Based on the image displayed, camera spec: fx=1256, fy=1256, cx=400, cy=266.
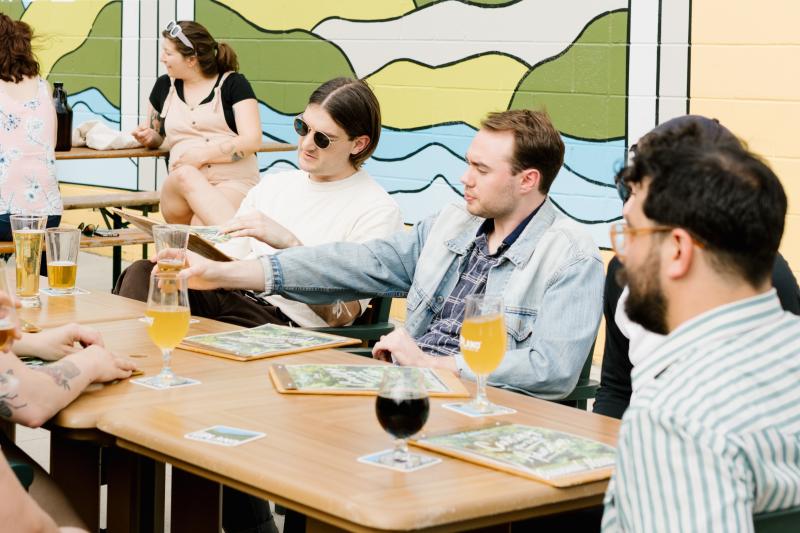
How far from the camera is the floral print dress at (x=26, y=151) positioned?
555cm

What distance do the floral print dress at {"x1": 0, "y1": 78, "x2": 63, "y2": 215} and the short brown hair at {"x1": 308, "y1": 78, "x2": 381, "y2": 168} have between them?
77.8 inches

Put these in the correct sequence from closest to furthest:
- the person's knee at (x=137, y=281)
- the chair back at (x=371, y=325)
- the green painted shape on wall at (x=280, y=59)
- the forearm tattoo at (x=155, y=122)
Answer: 1. the chair back at (x=371, y=325)
2. the person's knee at (x=137, y=281)
3. the forearm tattoo at (x=155, y=122)
4. the green painted shape on wall at (x=280, y=59)

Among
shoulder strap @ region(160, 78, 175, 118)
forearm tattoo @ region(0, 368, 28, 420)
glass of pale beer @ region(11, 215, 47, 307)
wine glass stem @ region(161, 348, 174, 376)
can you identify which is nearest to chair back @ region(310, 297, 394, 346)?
glass of pale beer @ region(11, 215, 47, 307)

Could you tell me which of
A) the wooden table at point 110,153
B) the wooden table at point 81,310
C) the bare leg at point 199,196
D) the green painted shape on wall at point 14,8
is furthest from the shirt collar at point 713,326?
the green painted shape on wall at point 14,8

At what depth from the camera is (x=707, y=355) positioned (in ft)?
5.60

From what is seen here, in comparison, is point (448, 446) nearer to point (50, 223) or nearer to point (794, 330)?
point (794, 330)

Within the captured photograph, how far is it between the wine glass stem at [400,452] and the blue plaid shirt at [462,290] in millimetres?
1205

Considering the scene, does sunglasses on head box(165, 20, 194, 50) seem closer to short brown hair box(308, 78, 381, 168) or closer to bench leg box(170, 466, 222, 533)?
short brown hair box(308, 78, 381, 168)

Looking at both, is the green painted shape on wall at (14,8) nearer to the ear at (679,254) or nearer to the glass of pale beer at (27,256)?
the glass of pale beer at (27,256)

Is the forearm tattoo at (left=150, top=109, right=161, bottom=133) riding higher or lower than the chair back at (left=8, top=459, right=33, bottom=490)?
higher

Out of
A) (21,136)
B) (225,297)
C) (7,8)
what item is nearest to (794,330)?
(225,297)

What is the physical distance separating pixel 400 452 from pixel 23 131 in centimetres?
403

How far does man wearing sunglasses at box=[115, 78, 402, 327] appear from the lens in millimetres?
3932

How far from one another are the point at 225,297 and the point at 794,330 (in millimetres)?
2459
